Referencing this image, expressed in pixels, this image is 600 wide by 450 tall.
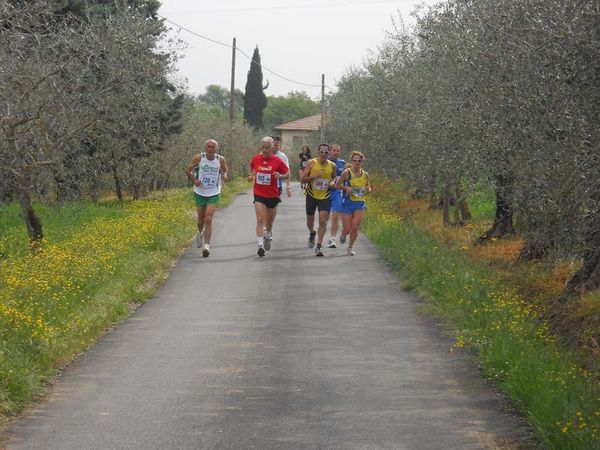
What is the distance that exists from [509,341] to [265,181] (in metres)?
8.75

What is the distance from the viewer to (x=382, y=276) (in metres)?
14.8

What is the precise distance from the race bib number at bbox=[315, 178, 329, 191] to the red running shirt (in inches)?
25.2

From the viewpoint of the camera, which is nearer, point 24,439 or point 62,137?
point 24,439

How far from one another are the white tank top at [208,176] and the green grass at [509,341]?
308cm

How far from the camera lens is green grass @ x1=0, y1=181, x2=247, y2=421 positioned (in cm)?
817

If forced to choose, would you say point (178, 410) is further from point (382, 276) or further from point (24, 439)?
point (382, 276)

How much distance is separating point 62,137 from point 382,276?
528 centimetres

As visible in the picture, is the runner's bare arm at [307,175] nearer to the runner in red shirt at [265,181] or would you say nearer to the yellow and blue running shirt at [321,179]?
the yellow and blue running shirt at [321,179]

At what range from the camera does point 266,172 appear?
16984 mm

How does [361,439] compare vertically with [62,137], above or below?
below

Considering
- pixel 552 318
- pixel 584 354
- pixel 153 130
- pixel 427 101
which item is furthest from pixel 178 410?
pixel 153 130

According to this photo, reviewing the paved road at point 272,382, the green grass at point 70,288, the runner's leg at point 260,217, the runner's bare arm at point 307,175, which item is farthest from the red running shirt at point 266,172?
the paved road at point 272,382

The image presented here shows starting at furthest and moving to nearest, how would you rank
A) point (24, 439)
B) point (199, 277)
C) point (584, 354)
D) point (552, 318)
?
point (199, 277), point (552, 318), point (584, 354), point (24, 439)

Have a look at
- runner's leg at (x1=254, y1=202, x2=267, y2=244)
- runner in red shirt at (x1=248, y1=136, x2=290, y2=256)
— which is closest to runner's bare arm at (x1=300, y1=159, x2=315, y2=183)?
runner in red shirt at (x1=248, y1=136, x2=290, y2=256)
